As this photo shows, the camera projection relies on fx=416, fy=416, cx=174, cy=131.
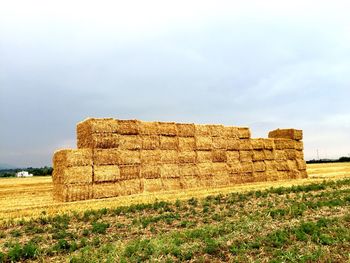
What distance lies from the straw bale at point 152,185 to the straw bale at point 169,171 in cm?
44

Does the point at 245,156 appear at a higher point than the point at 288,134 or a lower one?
lower

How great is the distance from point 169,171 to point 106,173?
13.4 feet

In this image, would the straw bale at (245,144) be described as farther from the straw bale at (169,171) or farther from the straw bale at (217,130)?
the straw bale at (169,171)

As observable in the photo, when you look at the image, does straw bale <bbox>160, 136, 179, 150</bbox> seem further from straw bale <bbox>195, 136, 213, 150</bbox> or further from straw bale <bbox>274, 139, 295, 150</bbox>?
straw bale <bbox>274, 139, 295, 150</bbox>

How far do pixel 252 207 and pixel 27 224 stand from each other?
7232 millimetres

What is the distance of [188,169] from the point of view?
24750mm

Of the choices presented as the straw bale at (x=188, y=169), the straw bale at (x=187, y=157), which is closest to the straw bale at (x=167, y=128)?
the straw bale at (x=187, y=157)

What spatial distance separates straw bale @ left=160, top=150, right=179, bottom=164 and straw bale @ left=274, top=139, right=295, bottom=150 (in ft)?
32.0

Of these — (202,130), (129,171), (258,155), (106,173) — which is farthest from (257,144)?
(106,173)

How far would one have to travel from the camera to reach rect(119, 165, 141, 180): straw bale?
2178 centimetres

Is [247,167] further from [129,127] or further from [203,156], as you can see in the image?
[129,127]

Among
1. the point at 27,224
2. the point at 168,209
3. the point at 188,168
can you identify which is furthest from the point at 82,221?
the point at 188,168

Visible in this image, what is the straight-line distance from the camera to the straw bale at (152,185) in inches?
881

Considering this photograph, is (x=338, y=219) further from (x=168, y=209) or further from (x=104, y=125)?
(x=104, y=125)
